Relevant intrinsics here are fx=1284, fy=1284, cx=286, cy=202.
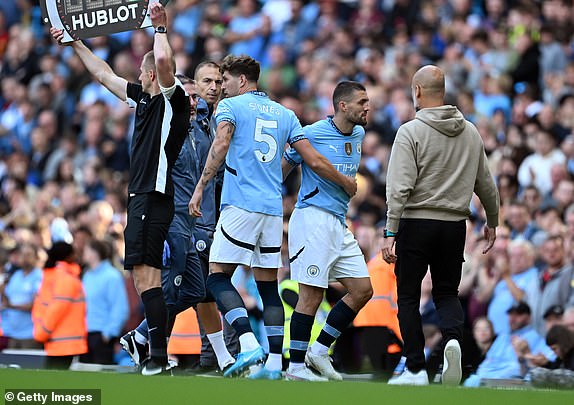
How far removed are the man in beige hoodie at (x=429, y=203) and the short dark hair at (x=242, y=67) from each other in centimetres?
128

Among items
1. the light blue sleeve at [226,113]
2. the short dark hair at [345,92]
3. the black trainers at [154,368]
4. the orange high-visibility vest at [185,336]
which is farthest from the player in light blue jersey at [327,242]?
the orange high-visibility vest at [185,336]

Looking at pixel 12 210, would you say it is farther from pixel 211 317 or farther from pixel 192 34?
pixel 211 317

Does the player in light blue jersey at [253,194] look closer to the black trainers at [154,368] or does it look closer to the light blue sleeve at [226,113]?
the light blue sleeve at [226,113]

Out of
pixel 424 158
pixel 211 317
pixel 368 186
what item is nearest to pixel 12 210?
pixel 368 186

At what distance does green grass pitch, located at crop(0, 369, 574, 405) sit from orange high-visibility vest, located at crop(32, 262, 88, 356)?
477cm

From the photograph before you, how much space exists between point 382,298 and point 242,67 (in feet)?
12.4

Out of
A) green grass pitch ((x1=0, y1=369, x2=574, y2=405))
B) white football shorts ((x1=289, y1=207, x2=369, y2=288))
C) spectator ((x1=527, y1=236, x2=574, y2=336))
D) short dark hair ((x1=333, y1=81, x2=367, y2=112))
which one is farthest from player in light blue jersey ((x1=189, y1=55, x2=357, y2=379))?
spectator ((x1=527, y1=236, x2=574, y2=336))

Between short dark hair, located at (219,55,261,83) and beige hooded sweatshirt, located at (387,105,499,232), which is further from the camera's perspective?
short dark hair, located at (219,55,261,83)

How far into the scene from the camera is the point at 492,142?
1544 cm

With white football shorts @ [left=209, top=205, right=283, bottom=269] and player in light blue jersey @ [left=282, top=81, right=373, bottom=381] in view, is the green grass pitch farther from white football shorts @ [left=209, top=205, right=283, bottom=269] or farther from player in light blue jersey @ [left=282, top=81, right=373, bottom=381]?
player in light blue jersey @ [left=282, top=81, right=373, bottom=381]

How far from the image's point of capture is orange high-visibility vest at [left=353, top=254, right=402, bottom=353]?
12516 millimetres

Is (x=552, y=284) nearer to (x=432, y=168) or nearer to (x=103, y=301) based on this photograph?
(x=432, y=168)

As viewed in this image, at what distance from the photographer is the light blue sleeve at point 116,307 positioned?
14406mm

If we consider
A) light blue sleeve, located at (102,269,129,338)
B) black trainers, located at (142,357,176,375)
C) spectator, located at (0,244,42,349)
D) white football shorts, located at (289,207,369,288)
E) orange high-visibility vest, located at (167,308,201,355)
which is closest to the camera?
black trainers, located at (142,357,176,375)
